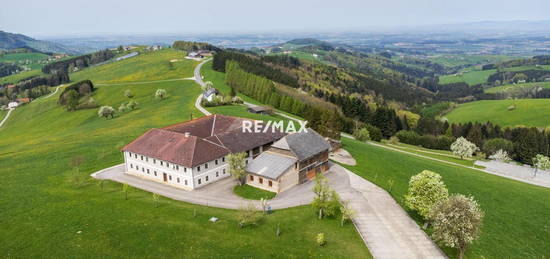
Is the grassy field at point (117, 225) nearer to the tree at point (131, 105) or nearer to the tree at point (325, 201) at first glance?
the tree at point (325, 201)

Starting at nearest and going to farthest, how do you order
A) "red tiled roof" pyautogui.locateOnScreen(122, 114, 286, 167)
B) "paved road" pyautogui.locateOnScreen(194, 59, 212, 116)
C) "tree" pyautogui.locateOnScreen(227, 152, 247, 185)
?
"tree" pyautogui.locateOnScreen(227, 152, 247, 185)
"red tiled roof" pyautogui.locateOnScreen(122, 114, 286, 167)
"paved road" pyautogui.locateOnScreen(194, 59, 212, 116)

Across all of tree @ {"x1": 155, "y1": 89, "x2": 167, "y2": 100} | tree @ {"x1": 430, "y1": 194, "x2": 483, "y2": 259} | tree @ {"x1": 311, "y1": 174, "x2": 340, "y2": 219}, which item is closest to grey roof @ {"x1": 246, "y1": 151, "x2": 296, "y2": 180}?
tree @ {"x1": 311, "y1": 174, "x2": 340, "y2": 219}

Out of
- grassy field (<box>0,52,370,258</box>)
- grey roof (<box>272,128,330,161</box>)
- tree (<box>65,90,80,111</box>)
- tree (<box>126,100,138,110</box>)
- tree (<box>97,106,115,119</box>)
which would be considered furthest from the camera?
tree (<box>65,90,80,111</box>)

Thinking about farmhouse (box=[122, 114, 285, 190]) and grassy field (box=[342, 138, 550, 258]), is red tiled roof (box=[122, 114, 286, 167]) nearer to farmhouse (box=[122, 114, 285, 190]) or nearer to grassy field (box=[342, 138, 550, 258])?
farmhouse (box=[122, 114, 285, 190])

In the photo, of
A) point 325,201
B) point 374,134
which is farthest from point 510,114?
point 325,201

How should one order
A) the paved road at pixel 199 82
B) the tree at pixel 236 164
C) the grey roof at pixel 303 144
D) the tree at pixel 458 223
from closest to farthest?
the tree at pixel 458 223
the tree at pixel 236 164
the grey roof at pixel 303 144
the paved road at pixel 199 82

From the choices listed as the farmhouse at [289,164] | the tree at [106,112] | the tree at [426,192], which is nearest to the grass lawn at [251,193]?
the farmhouse at [289,164]
